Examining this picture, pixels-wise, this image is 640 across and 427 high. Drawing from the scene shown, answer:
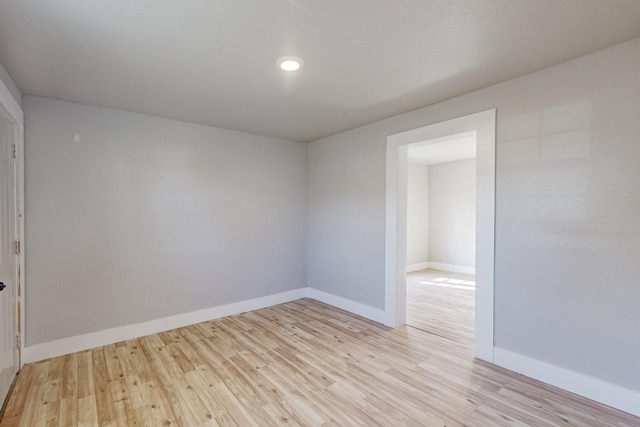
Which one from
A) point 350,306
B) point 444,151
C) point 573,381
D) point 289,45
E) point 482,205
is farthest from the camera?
point 444,151

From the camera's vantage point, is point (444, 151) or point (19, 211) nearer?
point (19, 211)

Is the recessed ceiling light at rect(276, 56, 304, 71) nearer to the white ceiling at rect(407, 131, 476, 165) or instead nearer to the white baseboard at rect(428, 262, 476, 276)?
the white ceiling at rect(407, 131, 476, 165)

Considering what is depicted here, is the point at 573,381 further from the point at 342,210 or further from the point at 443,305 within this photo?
the point at 342,210

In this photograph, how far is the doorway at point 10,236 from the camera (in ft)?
7.23

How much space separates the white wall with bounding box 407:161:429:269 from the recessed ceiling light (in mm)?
5371

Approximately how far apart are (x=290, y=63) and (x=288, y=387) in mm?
2529

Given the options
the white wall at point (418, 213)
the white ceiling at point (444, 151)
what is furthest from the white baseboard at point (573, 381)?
the white wall at point (418, 213)

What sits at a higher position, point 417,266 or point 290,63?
point 290,63

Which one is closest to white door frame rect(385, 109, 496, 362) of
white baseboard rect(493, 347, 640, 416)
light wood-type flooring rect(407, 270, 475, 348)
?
white baseboard rect(493, 347, 640, 416)

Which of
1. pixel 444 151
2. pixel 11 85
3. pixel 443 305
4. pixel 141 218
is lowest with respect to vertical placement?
pixel 443 305

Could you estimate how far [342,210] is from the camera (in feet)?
14.1

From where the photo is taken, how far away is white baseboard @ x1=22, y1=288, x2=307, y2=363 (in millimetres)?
2859

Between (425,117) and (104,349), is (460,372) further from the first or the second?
(104,349)

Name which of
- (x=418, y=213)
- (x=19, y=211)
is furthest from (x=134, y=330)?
(x=418, y=213)
